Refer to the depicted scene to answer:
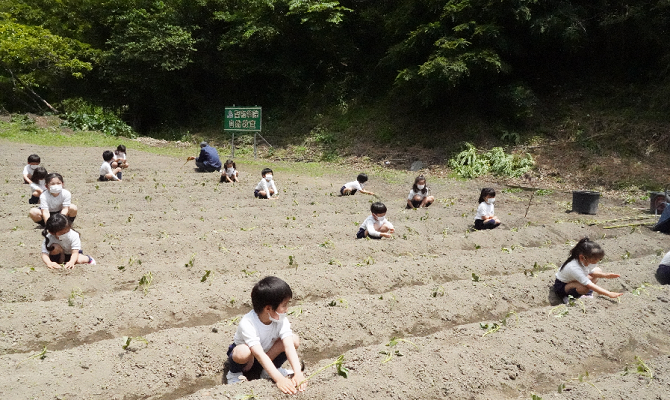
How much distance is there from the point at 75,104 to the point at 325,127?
1319 cm

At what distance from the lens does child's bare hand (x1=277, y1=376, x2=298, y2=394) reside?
3.54m

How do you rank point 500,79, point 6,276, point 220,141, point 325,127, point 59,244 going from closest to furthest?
point 6,276 < point 59,244 < point 500,79 < point 325,127 < point 220,141

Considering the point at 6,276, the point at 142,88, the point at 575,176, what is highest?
the point at 142,88

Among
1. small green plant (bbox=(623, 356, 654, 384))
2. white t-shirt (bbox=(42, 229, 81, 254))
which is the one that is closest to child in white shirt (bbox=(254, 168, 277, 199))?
white t-shirt (bbox=(42, 229, 81, 254))

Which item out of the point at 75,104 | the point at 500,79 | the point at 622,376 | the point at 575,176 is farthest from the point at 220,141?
the point at 622,376

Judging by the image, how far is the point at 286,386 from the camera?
3.56 m

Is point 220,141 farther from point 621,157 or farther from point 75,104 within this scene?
point 621,157

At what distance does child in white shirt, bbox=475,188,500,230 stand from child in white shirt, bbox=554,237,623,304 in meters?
3.40

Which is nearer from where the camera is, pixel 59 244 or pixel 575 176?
pixel 59 244

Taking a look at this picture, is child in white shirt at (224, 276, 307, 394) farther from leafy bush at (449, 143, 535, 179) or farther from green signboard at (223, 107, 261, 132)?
green signboard at (223, 107, 261, 132)

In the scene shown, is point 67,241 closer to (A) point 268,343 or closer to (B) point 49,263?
(B) point 49,263

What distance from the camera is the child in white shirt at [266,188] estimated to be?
11908 mm

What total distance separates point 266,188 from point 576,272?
760 cm

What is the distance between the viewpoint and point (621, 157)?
16109mm
